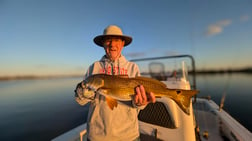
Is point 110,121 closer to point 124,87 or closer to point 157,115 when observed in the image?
point 124,87

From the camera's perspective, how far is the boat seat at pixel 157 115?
9.33 feet

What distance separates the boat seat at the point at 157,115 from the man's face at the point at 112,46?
5.21 ft

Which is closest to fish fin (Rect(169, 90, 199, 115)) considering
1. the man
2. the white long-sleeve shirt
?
the man

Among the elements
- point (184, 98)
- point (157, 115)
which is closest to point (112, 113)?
point (184, 98)

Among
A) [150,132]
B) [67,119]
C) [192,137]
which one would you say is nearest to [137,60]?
[150,132]

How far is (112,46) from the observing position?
2.10m

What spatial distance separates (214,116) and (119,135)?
15.9 ft

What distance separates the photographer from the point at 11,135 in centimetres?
995

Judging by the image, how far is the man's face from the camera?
210cm

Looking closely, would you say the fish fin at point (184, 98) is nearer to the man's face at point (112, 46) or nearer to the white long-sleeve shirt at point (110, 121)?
the white long-sleeve shirt at point (110, 121)

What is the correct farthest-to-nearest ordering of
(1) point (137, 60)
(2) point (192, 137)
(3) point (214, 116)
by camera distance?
(1) point (137, 60)
(3) point (214, 116)
(2) point (192, 137)

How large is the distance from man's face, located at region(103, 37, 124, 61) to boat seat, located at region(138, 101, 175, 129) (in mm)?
1588

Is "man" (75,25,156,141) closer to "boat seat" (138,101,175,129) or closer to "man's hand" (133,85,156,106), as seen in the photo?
"man's hand" (133,85,156,106)

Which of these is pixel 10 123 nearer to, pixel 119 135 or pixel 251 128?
pixel 119 135
